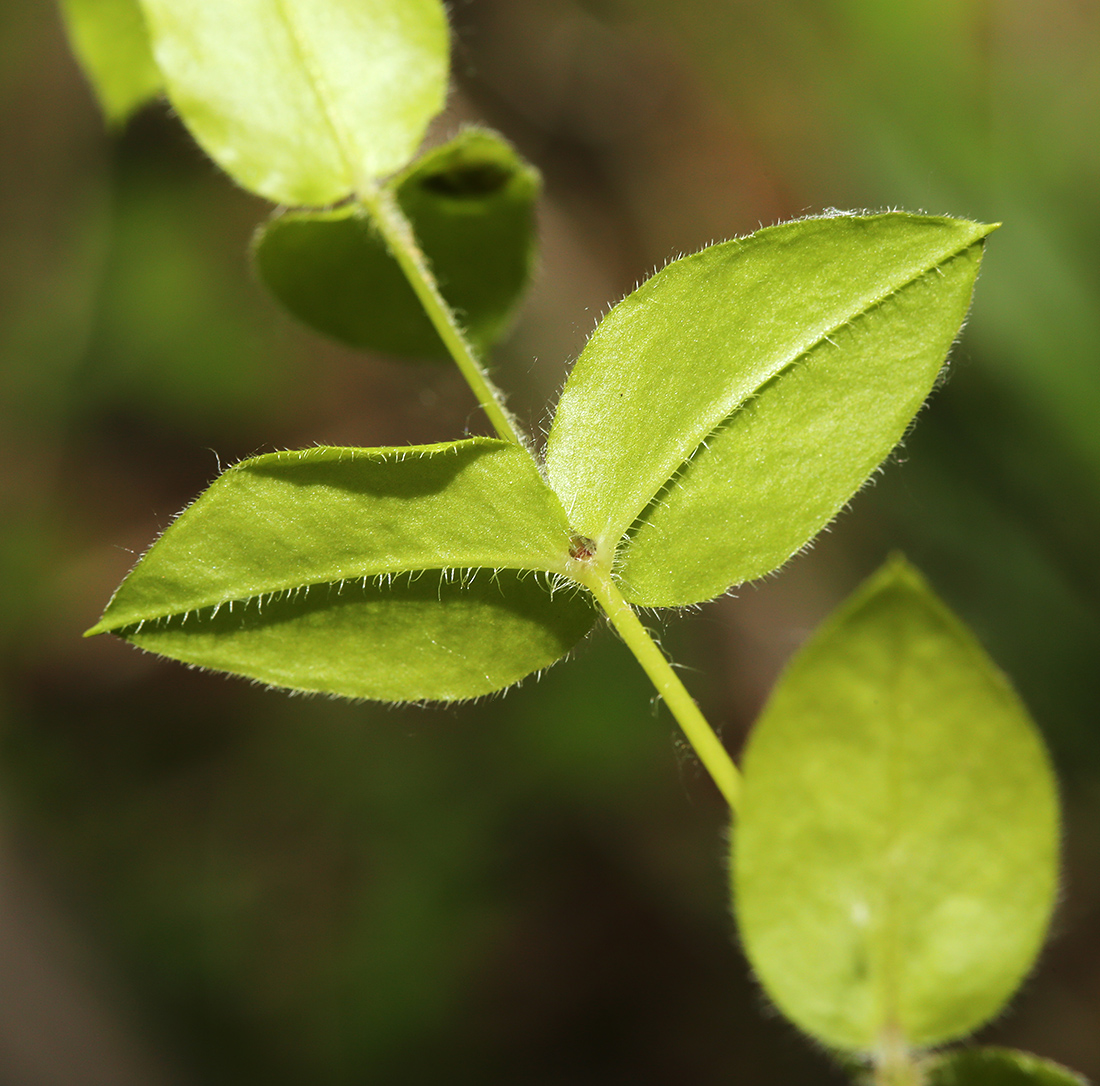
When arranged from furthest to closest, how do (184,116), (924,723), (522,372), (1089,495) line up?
(522,372)
(1089,495)
(184,116)
(924,723)

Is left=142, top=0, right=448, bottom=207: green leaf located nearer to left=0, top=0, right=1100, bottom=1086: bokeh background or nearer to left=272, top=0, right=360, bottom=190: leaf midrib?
left=272, top=0, right=360, bottom=190: leaf midrib

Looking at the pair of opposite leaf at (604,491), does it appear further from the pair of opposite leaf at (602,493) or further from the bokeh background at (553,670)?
the bokeh background at (553,670)

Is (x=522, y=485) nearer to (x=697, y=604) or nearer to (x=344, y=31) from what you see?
(x=697, y=604)

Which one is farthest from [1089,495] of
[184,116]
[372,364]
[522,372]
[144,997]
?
[144,997]

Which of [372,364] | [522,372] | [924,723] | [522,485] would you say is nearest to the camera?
[924,723]

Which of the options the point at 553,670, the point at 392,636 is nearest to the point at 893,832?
the point at 392,636

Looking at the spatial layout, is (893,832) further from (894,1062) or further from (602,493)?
(602,493)

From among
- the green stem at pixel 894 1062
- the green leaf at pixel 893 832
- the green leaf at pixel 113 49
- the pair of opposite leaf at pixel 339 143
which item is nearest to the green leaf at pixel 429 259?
the pair of opposite leaf at pixel 339 143
